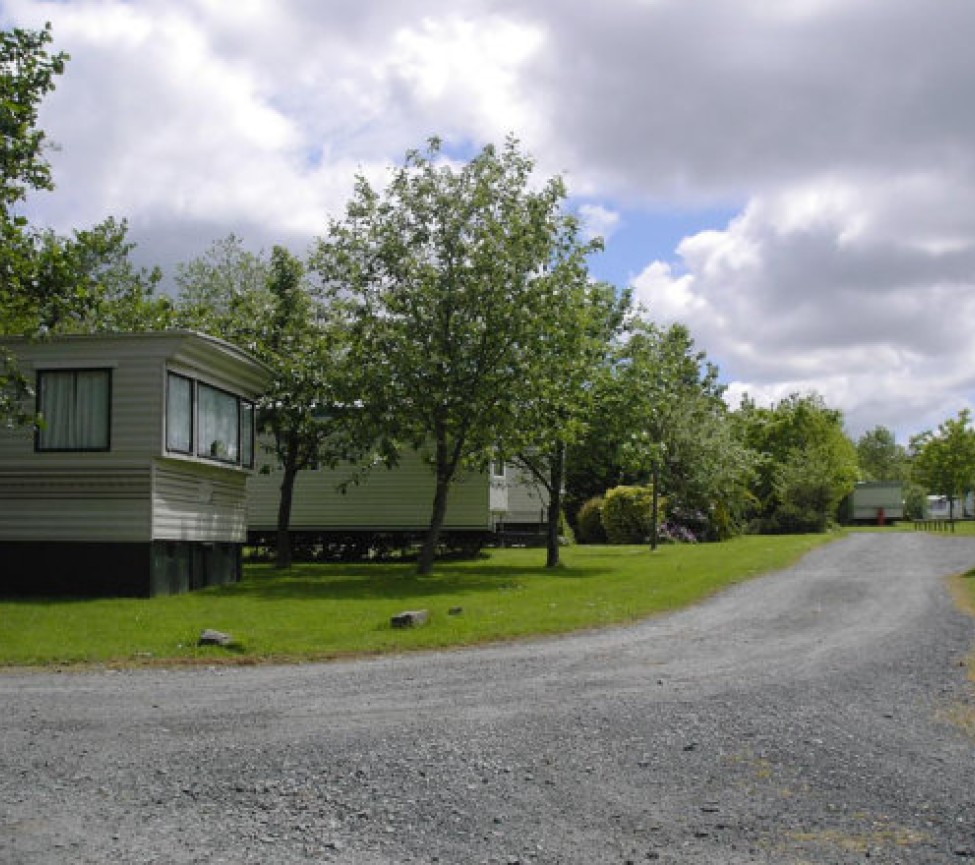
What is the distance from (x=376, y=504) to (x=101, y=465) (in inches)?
450

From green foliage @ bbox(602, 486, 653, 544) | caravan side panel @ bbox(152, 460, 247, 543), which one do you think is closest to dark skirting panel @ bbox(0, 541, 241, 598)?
caravan side panel @ bbox(152, 460, 247, 543)

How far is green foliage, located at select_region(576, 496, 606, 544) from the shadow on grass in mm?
13607

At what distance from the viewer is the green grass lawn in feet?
35.8

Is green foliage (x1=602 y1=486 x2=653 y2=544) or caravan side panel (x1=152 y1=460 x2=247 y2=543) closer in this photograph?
caravan side panel (x1=152 y1=460 x2=247 y2=543)

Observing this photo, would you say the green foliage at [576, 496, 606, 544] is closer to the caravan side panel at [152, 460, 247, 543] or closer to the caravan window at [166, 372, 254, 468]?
the caravan side panel at [152, 460, 247, 543]

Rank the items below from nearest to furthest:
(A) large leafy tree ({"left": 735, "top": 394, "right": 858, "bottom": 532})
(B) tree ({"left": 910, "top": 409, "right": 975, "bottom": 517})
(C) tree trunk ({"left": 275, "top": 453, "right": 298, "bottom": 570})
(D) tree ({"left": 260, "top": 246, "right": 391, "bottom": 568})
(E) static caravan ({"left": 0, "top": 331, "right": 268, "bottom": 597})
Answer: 1. (E) static caravan ({"left": 0, "top": 331, "right": 268, "bottom": 597})
2. (D) tree ({"left": 260, "top": 246, "right": 391, "bottom": 568})
3. (C) tree trunk ({"left": 275, "top": 453, "right": 298, "bottom": 570})
4. (A) large leafy tree ({"left": 735, "top": 394, "right": 858, "bottom": 532})
5. (B) tree ({"left": 910, "top": 409, "right": 975, "bottom": 517})

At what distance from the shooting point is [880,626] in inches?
469

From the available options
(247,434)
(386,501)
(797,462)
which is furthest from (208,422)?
(797,462)

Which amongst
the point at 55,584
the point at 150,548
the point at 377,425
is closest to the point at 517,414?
the point at 377,425

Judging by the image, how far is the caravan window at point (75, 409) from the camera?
634 inches

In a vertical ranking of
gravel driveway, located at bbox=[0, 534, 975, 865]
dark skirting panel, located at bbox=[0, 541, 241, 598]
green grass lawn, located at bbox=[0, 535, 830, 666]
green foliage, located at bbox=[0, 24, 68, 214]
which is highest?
green foliage, located at bbox=[0, 24, 68, 214]

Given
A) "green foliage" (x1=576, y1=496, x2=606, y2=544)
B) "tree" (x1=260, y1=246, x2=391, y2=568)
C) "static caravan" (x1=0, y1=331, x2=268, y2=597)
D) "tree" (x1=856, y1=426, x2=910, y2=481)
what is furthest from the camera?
"tree" (x1=856, y1=426, x2=910, y2=481)

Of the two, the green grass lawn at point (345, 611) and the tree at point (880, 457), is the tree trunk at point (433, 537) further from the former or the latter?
the tree at point (880, 457)

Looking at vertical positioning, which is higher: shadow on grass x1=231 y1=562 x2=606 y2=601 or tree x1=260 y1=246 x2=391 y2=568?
tree x1=260 y1=246 x2=391 y2=568
